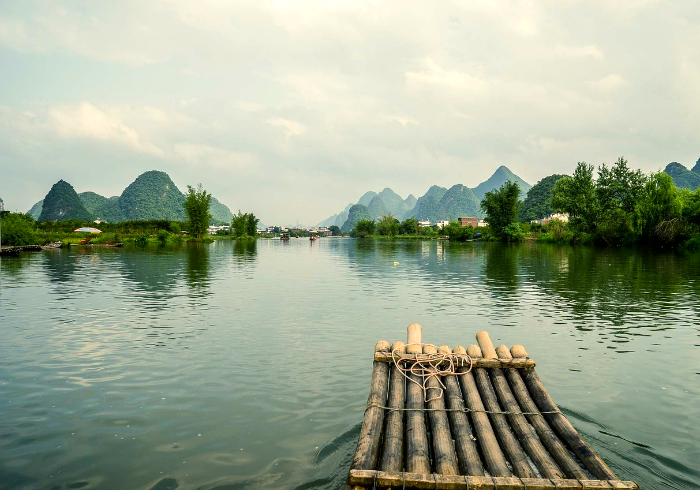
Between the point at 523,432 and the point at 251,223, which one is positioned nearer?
the point at 523,432

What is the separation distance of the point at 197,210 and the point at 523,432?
449ft

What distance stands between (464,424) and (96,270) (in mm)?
42338

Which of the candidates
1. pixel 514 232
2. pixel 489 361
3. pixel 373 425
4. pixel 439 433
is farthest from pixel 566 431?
pixel 514 232

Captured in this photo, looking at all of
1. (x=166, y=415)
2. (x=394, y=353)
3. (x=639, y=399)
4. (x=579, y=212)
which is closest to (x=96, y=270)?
(x=166, y=415)

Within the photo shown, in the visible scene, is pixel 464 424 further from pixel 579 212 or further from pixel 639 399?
pixel 579 212

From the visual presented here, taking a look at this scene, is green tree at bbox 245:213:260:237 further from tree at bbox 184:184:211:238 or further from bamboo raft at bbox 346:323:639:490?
bamboo raft at bbox 346:323:639:490


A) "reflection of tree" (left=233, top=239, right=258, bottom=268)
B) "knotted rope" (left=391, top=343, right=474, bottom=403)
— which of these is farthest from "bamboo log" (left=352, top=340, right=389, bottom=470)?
"reflection of tree" (left=233, top=239, right=258, bottom=268)

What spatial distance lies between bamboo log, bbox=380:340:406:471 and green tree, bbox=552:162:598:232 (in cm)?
9581

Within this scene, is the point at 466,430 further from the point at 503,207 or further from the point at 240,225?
the point at 240,225

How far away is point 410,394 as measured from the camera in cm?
757

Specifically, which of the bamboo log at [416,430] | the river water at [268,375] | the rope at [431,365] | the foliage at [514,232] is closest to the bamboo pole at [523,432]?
the rope at [431,365]

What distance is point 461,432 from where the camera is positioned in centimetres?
632

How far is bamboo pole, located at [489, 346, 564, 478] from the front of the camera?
18.1 feet

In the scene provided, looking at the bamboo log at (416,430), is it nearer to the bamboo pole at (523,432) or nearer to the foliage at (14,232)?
the bamboo pole at (523,432)
